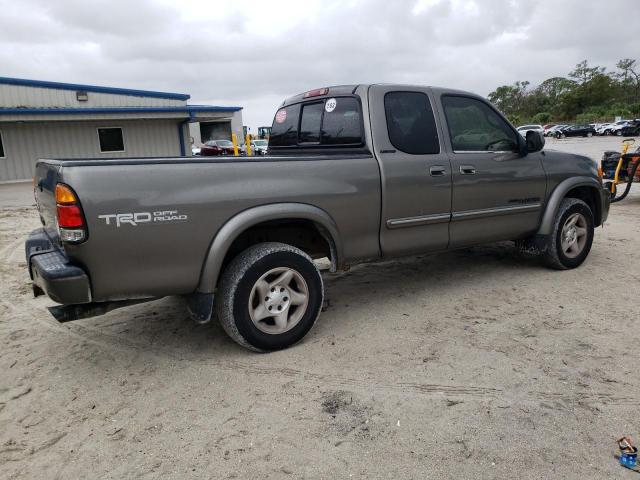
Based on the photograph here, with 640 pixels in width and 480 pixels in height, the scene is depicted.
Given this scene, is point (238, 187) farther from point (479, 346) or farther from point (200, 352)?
point (479, 346)

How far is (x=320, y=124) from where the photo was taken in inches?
177

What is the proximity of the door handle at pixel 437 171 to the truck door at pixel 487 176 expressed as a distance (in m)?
0.13

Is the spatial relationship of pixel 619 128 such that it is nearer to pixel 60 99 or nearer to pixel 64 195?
pixel 60 99

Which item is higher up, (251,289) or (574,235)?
(251,289)

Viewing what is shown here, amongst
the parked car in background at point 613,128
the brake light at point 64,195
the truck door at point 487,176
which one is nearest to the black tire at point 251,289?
the brake light at point 64,195

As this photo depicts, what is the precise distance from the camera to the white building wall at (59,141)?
20.5 m

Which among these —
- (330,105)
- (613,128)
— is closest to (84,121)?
(330,105)

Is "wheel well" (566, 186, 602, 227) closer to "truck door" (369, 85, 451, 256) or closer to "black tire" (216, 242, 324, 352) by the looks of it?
"truck door" (369, 85, 451, 256)

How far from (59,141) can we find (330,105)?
2036cm

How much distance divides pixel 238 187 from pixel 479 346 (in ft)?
6.74

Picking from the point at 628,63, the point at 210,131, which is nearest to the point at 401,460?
the point at 210,131

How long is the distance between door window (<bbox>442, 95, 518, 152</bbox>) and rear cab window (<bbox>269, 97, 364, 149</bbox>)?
91cm

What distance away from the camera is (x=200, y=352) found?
3678mm

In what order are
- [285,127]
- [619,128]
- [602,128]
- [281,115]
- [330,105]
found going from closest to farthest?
[330,105] → [285,127] → [281,115] → [619,128] → [602,128]
